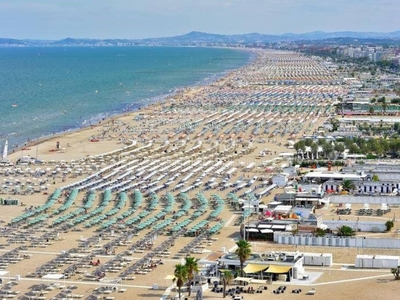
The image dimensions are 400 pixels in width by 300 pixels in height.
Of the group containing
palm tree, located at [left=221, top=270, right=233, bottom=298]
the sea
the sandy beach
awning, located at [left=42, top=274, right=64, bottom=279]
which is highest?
palm tree, located at [left=221, top=270, right=233, bottom=298]

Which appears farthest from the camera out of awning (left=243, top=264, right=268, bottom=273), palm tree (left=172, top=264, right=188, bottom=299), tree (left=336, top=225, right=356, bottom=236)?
tree (left=336, top=225, right=356, bottom=236)

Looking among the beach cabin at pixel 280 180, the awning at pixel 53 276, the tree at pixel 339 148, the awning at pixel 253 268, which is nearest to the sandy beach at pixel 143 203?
the awning at pixel 53 276

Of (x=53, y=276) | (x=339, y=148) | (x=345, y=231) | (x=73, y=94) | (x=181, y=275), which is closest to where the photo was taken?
(x=181, y=275)

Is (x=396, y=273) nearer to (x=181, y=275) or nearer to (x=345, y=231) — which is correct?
(x=345, y=231)

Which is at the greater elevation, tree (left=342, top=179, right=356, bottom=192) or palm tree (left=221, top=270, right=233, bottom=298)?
palm tree (left=221, top=270, right=233, bottom=298)

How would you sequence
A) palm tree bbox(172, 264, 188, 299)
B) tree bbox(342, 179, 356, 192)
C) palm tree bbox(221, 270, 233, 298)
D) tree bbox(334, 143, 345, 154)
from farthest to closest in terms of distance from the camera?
tree bbox(334, 143, 345, 154), tree bbox(342, 179, 356, 192), palm tree bbox(221, 270, 233, 298), palm tree bbox(172, 264, 188, 299)

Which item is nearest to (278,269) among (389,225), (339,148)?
(389,225)

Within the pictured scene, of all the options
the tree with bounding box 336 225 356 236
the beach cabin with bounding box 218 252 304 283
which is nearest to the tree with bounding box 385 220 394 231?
the tree with bounding box 336 225 356 236

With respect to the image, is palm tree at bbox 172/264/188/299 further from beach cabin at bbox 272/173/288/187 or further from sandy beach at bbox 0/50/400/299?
beach cabin at bbox 272/173/288/187

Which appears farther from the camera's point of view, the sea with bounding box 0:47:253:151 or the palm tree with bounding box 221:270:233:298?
the sea with bounding box 0:47:253:151
